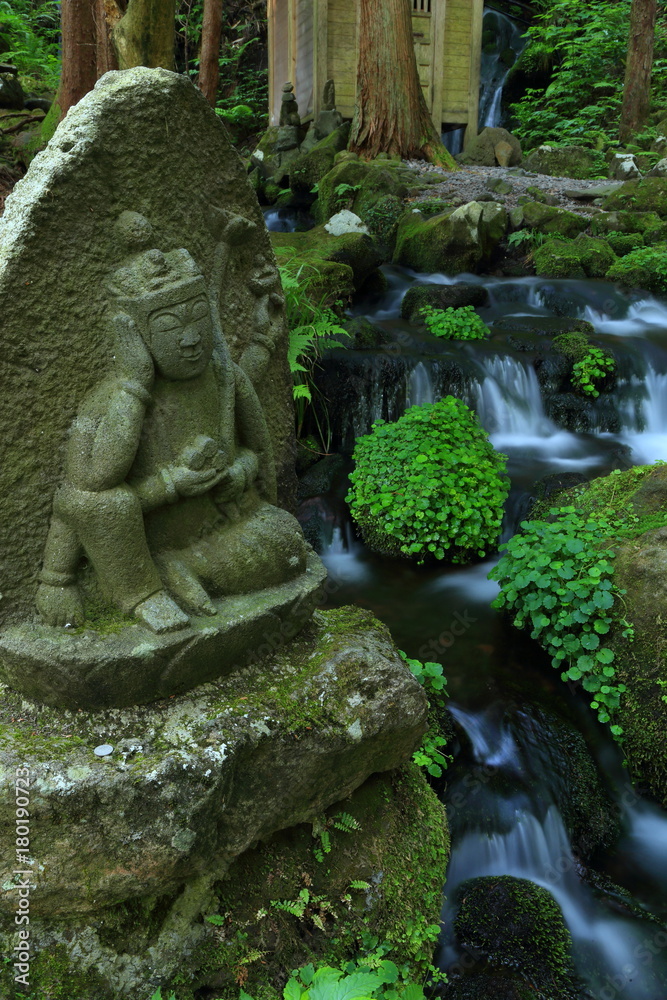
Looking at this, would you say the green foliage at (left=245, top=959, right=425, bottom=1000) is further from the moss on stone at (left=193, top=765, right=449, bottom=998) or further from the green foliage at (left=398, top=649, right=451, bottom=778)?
the green foliage at (left=398, top=649, right=451, bottom=778)

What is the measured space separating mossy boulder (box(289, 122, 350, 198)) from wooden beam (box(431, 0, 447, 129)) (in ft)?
8.62

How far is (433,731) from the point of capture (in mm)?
4156

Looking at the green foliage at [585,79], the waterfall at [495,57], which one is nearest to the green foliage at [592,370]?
the green foliage at [585,79]

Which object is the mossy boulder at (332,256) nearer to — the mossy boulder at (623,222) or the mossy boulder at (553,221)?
the mossy boulder at (553,221)

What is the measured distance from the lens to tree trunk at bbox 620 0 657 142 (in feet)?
50.2

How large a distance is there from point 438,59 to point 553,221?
7.19 meters

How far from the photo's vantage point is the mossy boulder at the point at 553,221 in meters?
11.6

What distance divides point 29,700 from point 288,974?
4.81ft

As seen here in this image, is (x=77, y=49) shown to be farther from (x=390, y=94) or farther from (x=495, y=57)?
(x=495, y=57)

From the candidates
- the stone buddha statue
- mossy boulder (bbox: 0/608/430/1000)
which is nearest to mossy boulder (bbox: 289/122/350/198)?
the stone buddha statue

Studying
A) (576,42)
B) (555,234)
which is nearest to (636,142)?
(576,42)

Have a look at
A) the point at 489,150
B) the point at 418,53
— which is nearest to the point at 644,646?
the point at 489,150

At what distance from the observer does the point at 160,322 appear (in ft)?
9.41

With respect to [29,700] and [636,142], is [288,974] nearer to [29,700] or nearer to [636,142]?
[29,700]
